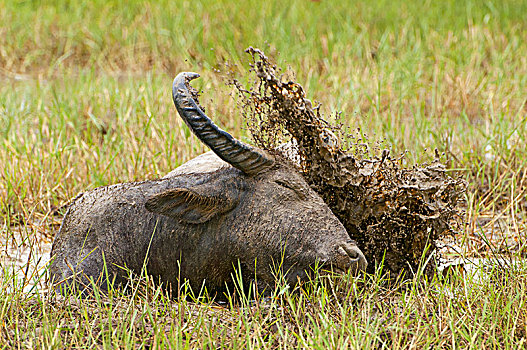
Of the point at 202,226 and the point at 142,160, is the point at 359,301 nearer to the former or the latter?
the point at 202,226

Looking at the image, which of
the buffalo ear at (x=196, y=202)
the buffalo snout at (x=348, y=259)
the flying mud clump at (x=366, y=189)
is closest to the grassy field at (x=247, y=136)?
the buffalo snout at (x=348, y=259)

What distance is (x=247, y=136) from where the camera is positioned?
480cm

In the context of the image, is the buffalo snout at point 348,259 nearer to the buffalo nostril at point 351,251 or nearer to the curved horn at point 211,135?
the buffalo nostril at point 351,251

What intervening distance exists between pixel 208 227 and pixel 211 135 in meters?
0.44

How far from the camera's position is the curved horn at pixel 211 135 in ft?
9.17

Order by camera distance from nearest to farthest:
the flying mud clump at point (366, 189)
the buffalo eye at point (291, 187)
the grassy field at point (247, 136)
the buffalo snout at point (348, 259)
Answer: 1. the grassy field at point (247, 136)
2. the buffalo snout at point (348, 259)
3. the buffalo eye at point (291, 187)
4. the flying mud clump at point (366, 189)

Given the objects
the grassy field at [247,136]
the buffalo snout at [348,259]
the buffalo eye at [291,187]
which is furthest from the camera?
the buffalo eye at [291,187]

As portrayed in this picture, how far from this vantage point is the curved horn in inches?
110

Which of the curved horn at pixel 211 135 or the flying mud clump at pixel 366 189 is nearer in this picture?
the curved horn at pixel 211 135

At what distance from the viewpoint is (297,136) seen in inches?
127

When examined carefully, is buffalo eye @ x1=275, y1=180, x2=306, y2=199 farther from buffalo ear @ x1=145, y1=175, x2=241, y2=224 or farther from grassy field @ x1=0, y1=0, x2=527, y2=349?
grassy field @ x1=0, y1=0, x2=527, y2=349

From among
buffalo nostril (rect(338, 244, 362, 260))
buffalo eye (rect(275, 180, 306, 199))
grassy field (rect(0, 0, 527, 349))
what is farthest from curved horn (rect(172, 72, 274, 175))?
buffalo nostril (rect(338, 244, 362, 260))


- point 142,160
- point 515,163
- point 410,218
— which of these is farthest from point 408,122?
point 410,218

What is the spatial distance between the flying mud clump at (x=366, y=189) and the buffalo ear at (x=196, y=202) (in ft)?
1.16
